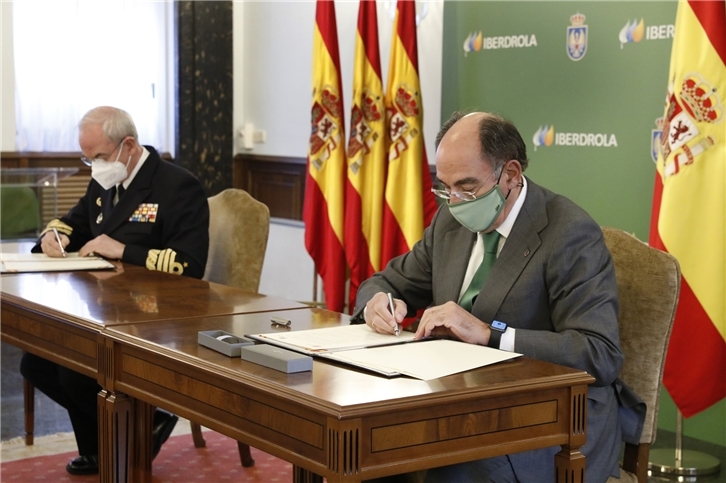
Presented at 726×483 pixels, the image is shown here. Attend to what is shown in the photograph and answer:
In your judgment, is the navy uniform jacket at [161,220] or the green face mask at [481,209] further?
the navy uniform jacket at [161,220]

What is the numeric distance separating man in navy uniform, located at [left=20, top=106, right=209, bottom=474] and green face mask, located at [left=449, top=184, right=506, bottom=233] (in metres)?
1.59

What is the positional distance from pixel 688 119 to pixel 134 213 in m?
2.19

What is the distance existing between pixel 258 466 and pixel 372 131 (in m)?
2.11

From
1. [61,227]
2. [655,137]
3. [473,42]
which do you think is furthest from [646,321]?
[473,42]

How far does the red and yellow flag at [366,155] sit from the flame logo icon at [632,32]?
1363 millimetres

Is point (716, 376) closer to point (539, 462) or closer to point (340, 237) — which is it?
point (539, 462)

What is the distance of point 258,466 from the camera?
3.52 metres

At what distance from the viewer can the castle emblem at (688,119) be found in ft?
11.3

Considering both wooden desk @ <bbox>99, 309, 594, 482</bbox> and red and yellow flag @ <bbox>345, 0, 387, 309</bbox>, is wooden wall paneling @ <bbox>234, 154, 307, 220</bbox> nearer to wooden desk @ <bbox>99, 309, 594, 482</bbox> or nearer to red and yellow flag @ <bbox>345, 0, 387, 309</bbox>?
red and yellow flag @ <bbox>345, 0, 387, 309</bbox>

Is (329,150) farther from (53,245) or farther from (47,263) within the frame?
(47,263)

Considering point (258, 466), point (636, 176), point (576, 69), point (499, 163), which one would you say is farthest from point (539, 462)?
point (576, 69)

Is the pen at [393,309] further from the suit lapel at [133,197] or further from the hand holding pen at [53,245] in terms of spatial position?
the hand holding pen at [53,245]

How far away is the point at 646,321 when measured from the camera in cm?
225

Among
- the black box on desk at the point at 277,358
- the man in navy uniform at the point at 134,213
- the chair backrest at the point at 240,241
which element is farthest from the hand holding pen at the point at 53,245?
the black box on desk at the point at 277,358
